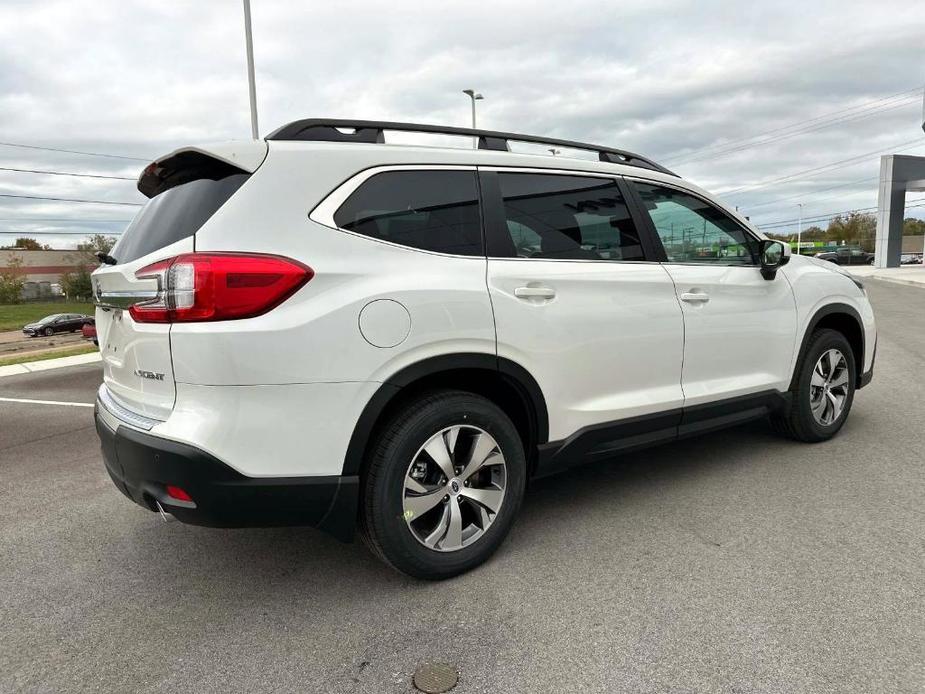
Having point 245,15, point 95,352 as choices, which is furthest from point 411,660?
point 245,15

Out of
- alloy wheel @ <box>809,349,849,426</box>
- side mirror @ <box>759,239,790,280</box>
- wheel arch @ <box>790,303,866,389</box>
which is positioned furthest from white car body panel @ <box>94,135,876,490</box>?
alloy wheel @ <box>809,349,849,426</box>

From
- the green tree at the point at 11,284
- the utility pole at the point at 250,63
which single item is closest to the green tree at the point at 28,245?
the green tree at the point at 11,284

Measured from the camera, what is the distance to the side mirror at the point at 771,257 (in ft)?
13.4

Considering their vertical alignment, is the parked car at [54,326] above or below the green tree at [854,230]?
below

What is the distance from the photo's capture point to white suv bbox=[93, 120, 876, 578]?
2373 millimetres

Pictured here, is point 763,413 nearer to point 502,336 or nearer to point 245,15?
point 502,336

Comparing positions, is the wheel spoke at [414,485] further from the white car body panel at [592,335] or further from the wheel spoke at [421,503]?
the white car body panel at [592,335]

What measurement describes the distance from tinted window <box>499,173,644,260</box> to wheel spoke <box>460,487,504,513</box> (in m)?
1.07

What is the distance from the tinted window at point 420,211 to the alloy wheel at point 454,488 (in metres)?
0.81

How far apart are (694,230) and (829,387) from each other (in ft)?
5.52

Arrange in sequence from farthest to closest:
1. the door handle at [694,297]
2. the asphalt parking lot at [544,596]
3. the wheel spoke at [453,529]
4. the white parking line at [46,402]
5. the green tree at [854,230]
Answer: the green tree at [854,230]
the white parking line at [46,402]
the door handle at [694,297]
the wheel spoke at [453,529]
the asphalt parking lot at [544,596]

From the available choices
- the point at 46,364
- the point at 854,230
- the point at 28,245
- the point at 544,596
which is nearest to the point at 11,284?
the point at 28,245

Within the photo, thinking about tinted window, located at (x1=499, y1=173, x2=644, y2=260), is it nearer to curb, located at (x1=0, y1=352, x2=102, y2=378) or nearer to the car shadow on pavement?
the car shadow on pavement

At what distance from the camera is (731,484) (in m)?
3.90
